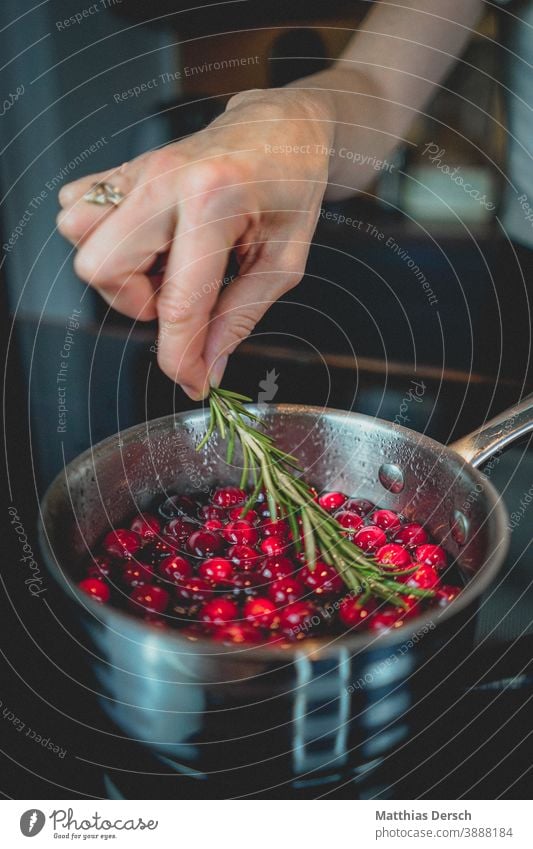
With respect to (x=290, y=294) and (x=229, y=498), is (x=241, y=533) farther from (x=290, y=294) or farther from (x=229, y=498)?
(x=290, y=294)

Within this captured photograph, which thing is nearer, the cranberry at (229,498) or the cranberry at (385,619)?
the cranberry at (385,619)

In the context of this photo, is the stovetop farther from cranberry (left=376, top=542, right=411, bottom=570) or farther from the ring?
the ring

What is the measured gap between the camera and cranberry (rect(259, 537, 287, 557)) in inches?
15.5

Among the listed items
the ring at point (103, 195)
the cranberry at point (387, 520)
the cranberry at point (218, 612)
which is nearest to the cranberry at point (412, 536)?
the cranberry at point (387, 520)

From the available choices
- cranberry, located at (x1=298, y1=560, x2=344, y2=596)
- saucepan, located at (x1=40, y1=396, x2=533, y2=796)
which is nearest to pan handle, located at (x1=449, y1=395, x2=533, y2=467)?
saucepan, located at (x1=40, y1=396, x2=533, y2=796)

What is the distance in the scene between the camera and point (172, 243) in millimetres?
347

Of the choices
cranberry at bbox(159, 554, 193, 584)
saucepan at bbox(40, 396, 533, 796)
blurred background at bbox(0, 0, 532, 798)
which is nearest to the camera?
saucepan at bbox(40, 396, 533, 796)

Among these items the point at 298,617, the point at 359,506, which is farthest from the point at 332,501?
the point at 298,617

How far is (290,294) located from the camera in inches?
28.9

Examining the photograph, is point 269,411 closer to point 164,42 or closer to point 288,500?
point 288,500

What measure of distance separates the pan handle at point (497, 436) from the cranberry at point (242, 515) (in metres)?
0.12

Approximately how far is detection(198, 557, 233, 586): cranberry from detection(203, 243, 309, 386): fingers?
→ 0.38 ft

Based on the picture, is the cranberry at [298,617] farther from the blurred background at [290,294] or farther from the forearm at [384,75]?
the forearm at [384,75]

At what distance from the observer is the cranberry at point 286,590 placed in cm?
35
